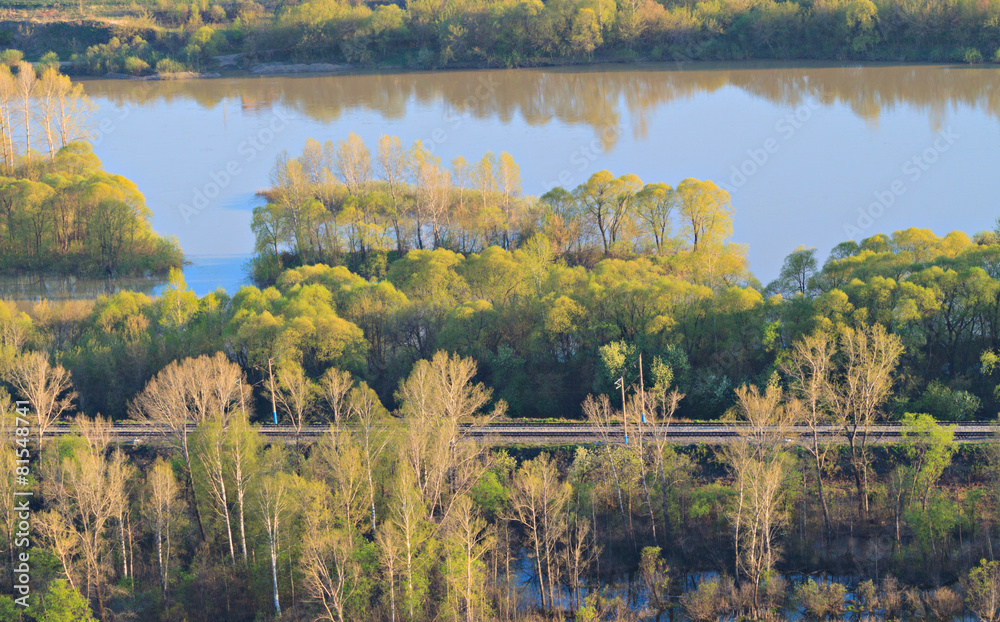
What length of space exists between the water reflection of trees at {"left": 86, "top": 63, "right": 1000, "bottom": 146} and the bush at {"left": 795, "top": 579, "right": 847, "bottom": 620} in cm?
3562

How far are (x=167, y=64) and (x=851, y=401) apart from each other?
68.0 metres

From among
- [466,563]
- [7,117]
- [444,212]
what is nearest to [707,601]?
[466,563]

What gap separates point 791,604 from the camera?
73.3ft

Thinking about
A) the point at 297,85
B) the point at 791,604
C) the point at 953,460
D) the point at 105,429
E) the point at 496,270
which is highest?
the point at 297,85

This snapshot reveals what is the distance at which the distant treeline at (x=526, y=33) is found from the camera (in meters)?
70.1

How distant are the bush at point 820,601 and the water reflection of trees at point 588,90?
3562 centimetres

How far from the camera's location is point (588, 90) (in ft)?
219

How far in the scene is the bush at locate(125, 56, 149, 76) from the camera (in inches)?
3187

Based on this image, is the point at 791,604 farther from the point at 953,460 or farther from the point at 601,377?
the point at 601,377

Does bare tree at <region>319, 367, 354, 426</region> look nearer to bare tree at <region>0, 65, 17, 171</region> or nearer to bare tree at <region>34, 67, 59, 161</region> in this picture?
bare tree at <region>0, 65, 17, 171</region>

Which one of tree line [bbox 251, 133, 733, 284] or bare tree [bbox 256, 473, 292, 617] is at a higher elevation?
tree line [bbox 251, 133, 733, 284]

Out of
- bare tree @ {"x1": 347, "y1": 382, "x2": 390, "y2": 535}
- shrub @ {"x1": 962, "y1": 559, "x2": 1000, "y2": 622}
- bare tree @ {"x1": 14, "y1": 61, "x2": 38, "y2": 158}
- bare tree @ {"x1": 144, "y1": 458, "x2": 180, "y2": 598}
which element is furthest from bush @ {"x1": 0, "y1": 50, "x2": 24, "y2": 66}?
shrub @ {"x1": 962, "y1": 559, "x2": 1000, "y2": 622}

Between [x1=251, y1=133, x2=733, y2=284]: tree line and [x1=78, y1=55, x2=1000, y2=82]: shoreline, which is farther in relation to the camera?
[x1=78, y1=55, x2=1000, y2=82]: shoreline

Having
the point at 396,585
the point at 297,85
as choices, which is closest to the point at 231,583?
the point at 396,585
